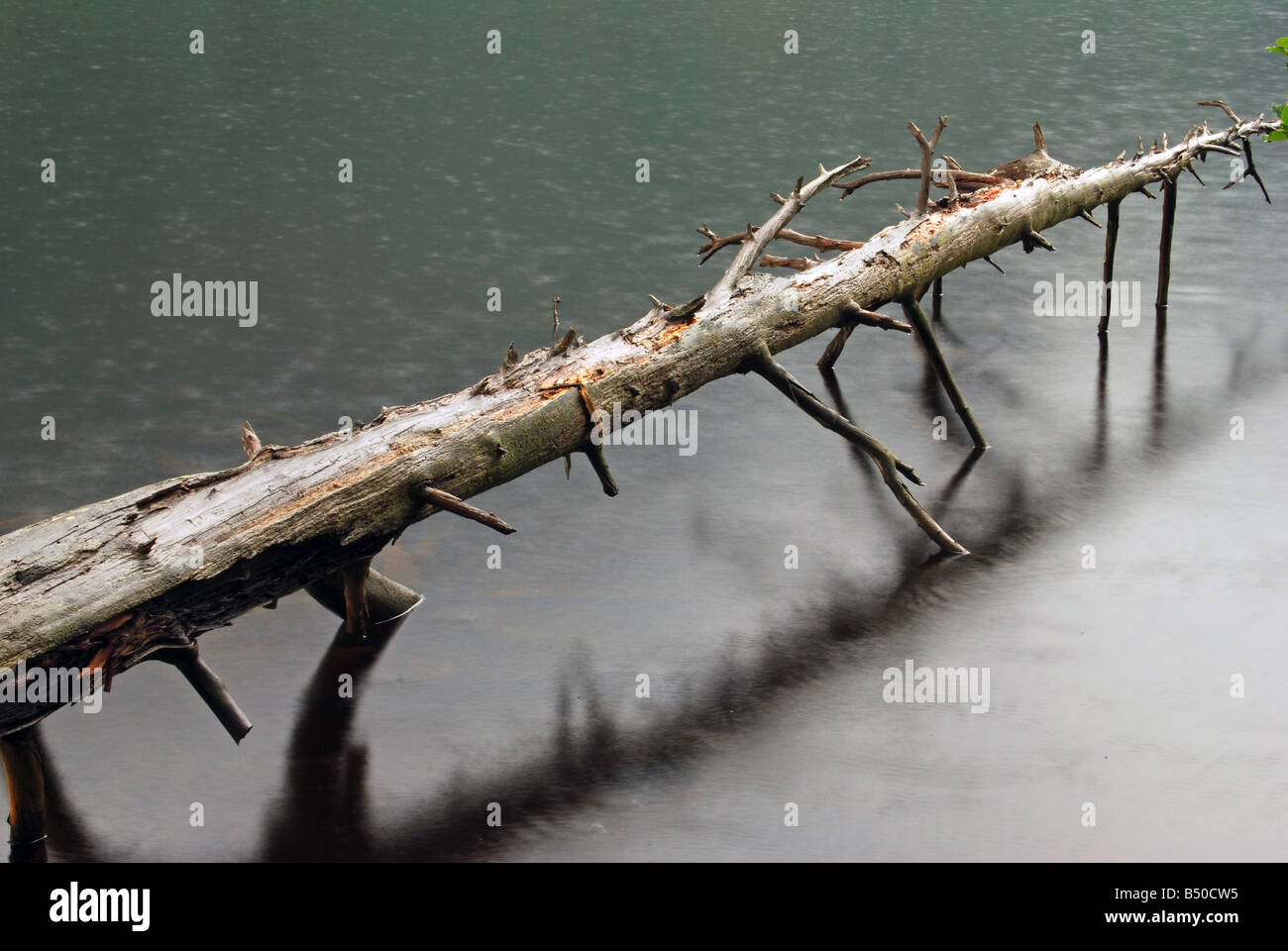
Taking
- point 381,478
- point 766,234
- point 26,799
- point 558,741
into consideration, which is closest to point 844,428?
point 766,234

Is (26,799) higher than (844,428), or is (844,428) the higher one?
(844,428)

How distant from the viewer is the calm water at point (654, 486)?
→ 20.0 ft

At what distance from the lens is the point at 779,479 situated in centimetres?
898

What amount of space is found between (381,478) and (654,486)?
9.04 ft

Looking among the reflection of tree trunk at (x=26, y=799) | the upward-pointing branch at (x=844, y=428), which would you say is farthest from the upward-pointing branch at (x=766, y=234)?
the reflection of tree trunk at (x=26, y=799)

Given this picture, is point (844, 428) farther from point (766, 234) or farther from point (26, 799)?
point (26, 799)

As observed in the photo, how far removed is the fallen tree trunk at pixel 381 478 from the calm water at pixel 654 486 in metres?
0.61

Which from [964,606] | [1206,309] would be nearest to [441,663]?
[964,606]

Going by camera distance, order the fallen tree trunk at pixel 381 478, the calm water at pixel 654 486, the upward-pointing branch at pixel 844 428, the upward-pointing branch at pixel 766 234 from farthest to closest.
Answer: the upward-pointing branch at pixel 766 234 → the upward-pointing branch at pixel 844 428 → the calm water at pixel 654 486 → the fallen tree trunk at pixel 381 478

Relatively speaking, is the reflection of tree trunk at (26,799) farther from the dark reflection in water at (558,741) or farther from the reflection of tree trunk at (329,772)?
the reflection of tree trunk at (329,772)

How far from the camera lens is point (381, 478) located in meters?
6.39

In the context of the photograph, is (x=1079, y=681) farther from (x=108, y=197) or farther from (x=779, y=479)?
(x=108, y=197)

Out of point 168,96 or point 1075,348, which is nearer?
point 1075,348
